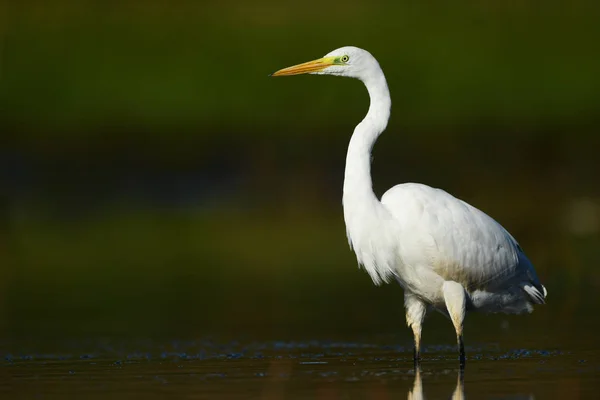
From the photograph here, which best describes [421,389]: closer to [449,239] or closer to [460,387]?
[460,387]

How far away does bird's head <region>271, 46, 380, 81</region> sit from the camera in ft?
24.8

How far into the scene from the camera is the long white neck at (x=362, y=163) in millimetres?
7379

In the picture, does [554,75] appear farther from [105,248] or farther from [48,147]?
[105,248]

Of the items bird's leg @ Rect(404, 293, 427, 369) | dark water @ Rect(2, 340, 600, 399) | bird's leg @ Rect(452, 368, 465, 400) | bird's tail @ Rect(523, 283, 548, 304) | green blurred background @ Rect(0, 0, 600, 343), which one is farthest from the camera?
green blurred background @ Rect(0, 0, 600, 343)

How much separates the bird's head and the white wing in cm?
74

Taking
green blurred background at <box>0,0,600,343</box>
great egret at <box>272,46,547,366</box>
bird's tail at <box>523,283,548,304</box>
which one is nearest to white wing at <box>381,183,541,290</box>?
great egret at <box>272,46,547,366</box>

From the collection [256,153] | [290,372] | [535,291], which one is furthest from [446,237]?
[256,153]

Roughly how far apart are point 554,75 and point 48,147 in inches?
337

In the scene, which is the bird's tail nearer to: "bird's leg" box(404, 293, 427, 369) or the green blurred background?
the green blurred background

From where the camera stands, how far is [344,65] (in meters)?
7.62

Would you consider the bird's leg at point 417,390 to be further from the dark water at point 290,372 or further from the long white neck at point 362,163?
the long white neck at point 362,163

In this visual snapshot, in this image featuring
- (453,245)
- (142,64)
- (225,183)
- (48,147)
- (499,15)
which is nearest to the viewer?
(453,245)

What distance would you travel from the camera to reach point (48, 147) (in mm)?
19672

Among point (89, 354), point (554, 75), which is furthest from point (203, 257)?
point (554, 75)
